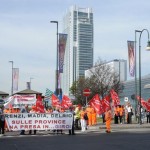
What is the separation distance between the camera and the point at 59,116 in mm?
26828

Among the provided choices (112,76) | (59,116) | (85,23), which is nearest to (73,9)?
(85,23)

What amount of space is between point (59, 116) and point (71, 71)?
226ft

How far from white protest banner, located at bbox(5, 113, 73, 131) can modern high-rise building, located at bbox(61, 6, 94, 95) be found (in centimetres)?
6031

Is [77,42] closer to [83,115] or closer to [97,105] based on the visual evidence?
[97,105]

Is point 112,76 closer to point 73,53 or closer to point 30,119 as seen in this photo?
point 73,53

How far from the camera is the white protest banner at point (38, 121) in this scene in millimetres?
26188

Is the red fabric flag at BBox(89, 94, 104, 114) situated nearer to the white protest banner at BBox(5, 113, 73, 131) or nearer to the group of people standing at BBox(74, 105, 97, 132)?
the group of people standing at BBox(74, 105, 97, 132)

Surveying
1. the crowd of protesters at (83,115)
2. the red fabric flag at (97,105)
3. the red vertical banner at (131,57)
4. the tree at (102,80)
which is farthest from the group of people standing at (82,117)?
the tree at (102,80)

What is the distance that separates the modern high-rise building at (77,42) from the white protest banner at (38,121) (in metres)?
60.3

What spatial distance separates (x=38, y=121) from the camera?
2647cm

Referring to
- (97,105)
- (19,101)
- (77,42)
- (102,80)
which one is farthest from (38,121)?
(77,42)

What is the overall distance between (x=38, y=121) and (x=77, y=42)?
7042 centimetres

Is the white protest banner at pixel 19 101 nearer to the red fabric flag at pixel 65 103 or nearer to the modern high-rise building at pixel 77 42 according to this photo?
the red fabric flag at pixel 65 103

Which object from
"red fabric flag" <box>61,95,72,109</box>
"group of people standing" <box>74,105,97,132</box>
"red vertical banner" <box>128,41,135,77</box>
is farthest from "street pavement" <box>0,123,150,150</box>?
"red vertical banner" <box>128,41,135,77</box>
